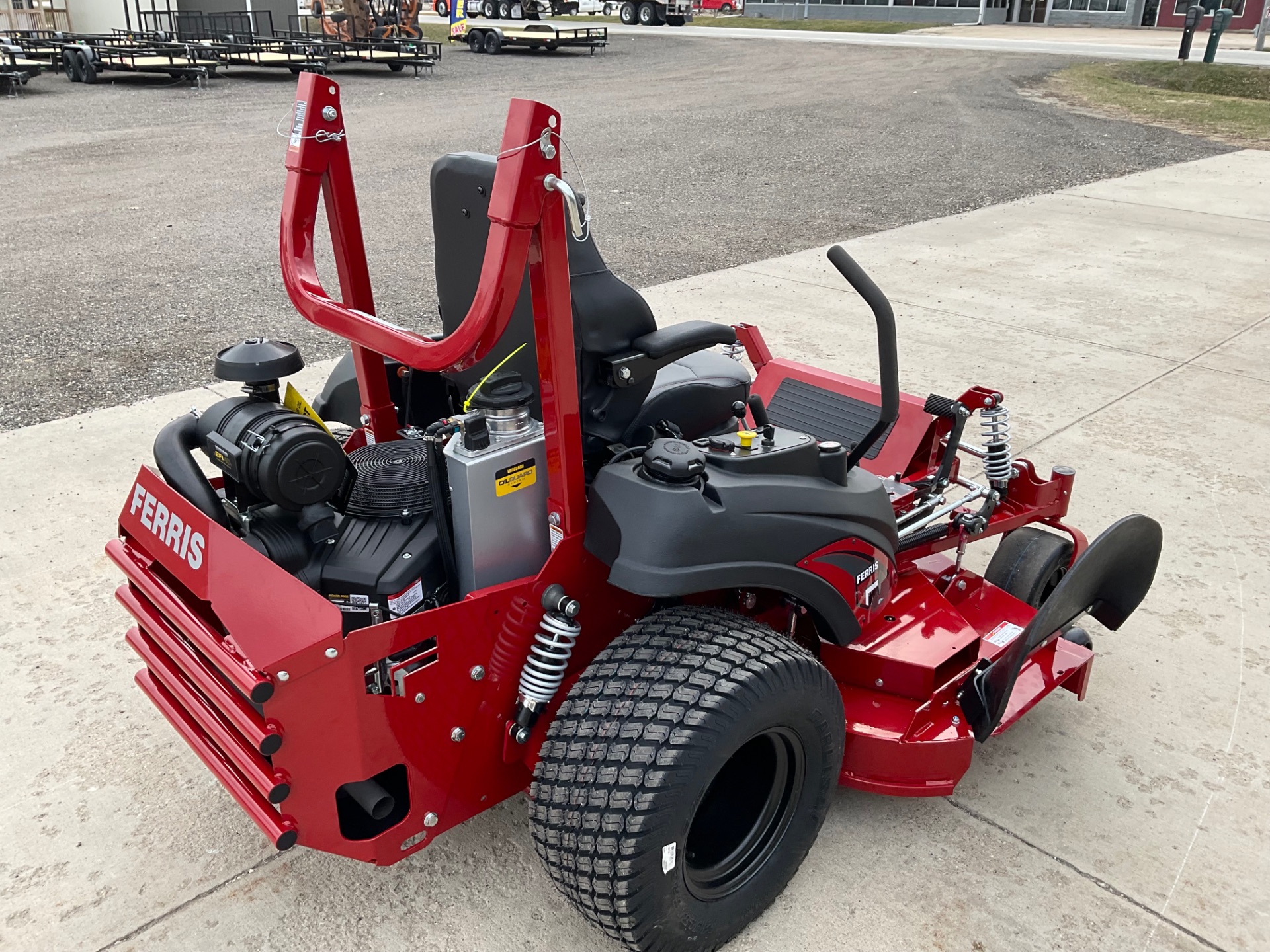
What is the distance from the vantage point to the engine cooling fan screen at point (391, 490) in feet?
7.09

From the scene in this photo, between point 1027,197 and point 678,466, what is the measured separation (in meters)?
8.71

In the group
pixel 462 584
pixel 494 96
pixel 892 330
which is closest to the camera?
pixel 462 584

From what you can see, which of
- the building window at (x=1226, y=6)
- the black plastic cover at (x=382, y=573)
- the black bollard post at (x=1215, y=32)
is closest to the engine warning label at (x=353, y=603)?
the black plastic cover at (x=382, y=573)

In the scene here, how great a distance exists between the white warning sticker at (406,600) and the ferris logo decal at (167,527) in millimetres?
365

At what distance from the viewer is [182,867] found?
7.49 ft

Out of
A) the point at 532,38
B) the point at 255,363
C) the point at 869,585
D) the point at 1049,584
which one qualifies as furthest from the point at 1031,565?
the point at 532,38

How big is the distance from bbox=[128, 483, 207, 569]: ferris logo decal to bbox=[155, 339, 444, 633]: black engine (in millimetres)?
69

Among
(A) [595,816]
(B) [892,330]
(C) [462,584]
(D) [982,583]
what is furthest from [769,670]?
(D) [982,583]

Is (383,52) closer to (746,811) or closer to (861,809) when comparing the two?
(861,809)

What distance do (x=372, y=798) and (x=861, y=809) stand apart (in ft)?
3.87

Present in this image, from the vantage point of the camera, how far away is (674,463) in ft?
6.49

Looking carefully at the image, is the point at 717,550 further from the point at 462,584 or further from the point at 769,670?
the point at 462,584

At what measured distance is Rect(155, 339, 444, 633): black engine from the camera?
199 centimetres

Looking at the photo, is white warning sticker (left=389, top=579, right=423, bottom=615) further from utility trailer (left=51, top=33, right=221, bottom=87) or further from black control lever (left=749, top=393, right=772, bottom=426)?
utility trailer (left=51, top=33, right=221, bottom=87)
